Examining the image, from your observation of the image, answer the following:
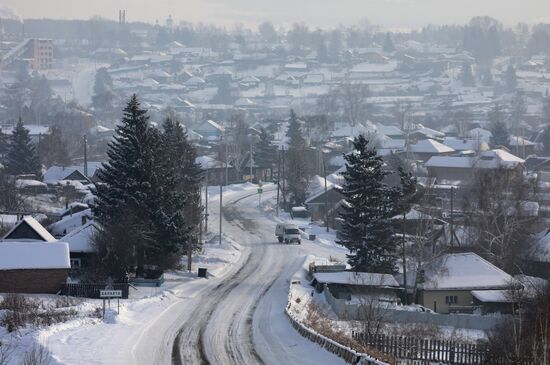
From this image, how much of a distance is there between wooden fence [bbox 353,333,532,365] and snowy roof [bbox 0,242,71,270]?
1481cm

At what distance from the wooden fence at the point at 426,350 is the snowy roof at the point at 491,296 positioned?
12.6 m

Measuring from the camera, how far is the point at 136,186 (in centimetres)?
4019

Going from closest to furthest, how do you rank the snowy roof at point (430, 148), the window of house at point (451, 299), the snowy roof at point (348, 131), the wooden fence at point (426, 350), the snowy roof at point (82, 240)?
the wooden fence at point (426, 350)
the snowy roof at point (82, 240)
the window of house at point (451, 299)
the snowy roof at point (430, 148)
the snowy roof at point (348, 131)

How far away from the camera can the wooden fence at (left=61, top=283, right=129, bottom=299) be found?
35.2m

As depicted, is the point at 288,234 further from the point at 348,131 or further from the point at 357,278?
the point at 348,131

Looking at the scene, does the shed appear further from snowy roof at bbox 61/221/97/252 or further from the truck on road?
the truck on road

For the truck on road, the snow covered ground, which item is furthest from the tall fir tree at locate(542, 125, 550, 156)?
Result: the snow covered ground

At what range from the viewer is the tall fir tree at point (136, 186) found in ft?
131

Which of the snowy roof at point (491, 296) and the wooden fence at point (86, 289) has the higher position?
the wooden fence at point (86, 289)

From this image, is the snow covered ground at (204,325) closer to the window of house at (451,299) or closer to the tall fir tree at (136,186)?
the tall fir tree at (136,186)

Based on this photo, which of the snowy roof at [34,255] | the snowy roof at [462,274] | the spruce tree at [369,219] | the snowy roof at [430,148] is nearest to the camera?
the snowy roof at [34,255]

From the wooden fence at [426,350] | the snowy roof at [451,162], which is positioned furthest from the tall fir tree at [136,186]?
the snowy roof at [451,162]

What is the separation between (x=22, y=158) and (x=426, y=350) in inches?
2441

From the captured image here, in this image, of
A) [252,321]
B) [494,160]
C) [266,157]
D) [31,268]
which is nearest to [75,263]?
[31,268]
